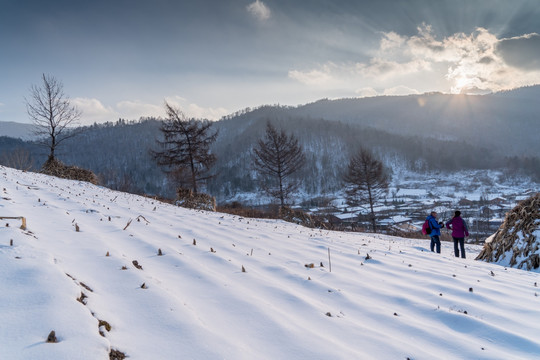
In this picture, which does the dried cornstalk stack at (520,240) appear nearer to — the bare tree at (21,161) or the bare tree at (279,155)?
the bare tree at (279,155)

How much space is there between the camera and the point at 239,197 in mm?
125125

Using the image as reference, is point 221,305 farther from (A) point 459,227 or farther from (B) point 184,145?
(B) point 184,145

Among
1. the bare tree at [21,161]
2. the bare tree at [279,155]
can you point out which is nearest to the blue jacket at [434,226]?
the bare tree at [279,155]

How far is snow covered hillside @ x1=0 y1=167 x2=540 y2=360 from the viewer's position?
5.49ft

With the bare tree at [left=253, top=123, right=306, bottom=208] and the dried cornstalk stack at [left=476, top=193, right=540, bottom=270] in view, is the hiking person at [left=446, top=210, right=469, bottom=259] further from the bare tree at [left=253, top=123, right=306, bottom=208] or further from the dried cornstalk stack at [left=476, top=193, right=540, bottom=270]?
the bare tree at [left=253, top=123, right=306, bottom=208]

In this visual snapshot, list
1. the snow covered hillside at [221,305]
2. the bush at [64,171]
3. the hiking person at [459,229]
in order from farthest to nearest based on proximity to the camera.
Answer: the bush at [64,171]
the hiking person at [459,229]
the snow covered hillside at [221,305]

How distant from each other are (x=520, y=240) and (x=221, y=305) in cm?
957

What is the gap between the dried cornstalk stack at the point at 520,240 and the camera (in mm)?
7544

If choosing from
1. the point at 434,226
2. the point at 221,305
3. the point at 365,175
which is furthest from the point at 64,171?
the point at 365,175

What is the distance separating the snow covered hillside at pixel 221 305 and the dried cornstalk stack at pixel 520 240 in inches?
171

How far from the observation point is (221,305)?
2434mm

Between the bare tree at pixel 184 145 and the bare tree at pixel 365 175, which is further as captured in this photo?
the bare tree at pixel 365 175

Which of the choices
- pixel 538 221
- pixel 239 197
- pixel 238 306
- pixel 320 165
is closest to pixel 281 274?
pixel 238 306

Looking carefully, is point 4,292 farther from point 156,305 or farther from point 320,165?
point 320,165
